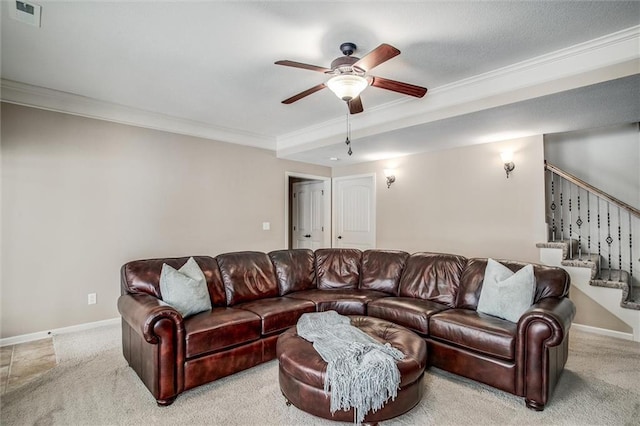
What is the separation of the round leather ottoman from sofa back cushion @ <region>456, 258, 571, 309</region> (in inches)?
39.5

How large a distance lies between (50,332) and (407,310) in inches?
150

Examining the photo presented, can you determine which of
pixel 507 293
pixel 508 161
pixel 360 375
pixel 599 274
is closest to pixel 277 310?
pixel 360 375

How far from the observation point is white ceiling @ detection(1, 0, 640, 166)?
2.15m

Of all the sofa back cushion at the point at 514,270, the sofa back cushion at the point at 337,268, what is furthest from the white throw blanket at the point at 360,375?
the sofa back cushion at the point at 337,268

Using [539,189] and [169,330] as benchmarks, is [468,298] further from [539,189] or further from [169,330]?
[169,330]

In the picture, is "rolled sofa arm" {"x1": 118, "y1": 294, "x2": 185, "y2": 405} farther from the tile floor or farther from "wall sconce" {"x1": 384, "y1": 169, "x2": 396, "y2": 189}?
"wall sconce" {"x1": 384, "y1": 169, "x2": 396, "y2": 189}

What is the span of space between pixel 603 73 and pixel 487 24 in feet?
3.48

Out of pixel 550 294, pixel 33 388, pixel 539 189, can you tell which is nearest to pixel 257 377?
pixel 33 388

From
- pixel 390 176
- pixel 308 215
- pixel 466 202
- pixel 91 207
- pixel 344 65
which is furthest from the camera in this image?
pixel 308 215

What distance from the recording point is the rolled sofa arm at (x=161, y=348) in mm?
2146

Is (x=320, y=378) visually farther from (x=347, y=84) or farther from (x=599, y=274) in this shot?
(x=599, y=274)

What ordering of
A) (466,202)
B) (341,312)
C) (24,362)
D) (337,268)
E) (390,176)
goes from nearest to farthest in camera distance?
(24,362), (341,312), (337,268), (466,202), (390,176)

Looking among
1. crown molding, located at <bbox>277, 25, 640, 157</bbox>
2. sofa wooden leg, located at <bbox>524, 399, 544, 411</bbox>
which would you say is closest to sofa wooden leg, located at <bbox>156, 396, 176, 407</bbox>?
sofa wooden leg, located at <bbox>524, 399, 544, 411</bbox>

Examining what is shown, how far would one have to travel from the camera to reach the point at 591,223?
4219 mm
